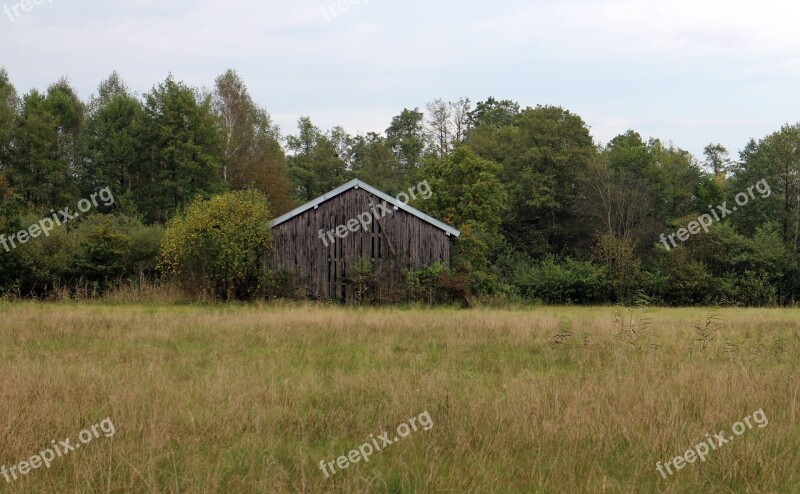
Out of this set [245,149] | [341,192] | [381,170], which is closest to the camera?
[341,192]

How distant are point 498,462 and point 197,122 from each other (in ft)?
167

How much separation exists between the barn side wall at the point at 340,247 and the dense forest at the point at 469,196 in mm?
1726

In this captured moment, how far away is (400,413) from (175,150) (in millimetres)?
48071

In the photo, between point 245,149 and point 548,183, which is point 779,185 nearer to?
point 548,183

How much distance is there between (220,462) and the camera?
598cm

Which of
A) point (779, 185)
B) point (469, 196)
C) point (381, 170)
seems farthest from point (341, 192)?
point (381, 170)

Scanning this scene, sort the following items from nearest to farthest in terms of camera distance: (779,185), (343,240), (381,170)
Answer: (343,240)
(779,185)
(381,170)

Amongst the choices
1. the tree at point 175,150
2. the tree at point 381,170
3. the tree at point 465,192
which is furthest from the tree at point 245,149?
the tree at point 465,192

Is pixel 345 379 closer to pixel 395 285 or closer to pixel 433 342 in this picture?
pixel 433 342

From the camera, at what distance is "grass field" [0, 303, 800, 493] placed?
571 centimetres

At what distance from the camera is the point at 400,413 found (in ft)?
25.0

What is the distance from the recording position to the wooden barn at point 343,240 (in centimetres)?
3125

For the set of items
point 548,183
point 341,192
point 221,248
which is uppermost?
point 548,183

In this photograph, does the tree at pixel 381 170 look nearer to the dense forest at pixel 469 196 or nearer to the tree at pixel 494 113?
the dense forest at pixel 469 196
